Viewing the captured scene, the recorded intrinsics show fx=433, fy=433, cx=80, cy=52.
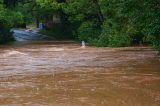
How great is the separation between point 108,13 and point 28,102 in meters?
21.9

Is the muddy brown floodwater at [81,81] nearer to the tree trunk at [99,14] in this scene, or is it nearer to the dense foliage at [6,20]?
the dense foliage at [6,20]

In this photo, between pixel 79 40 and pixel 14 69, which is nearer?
pixel 14 69

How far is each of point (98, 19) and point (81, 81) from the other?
25.9 m

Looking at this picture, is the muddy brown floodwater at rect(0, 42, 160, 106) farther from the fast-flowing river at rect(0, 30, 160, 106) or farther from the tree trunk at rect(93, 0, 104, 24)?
the tree trunk at rect(93, 0, 104, 24)

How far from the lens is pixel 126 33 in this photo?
3403cm

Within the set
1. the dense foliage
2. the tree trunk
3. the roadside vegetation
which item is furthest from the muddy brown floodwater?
the tree trunk

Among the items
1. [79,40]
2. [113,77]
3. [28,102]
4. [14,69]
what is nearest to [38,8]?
[79,40]

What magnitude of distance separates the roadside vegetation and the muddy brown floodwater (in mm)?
2402

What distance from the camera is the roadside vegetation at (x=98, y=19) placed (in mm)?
21984

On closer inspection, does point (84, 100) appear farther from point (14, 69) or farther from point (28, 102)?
point (14, 69)

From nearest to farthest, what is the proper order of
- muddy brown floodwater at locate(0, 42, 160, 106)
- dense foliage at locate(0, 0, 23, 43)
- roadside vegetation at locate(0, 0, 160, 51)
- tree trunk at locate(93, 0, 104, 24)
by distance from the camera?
1. muddy brown floodwater at locate(0, 42, 160, 106)
2. roadside vegetation at locate(0, 0, 160, 51)
3. dense foliage at locate(0, 0, 23, 43)
4. tree trunk at locate(93, 0, 104, 24)

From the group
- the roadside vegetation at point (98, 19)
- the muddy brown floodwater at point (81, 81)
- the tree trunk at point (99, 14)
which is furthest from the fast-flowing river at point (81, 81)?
the tree trunk at point (99, 14)

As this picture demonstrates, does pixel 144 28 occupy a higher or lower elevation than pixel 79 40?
higher

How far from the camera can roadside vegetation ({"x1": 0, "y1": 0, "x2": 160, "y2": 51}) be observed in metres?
22.0
